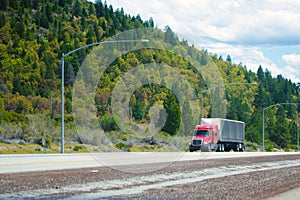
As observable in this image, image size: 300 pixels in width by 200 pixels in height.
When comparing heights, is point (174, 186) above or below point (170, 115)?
below

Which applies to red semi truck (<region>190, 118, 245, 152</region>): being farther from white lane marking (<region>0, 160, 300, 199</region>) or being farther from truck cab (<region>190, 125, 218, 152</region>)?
white lane marking (<region>0, 160, 300, 199</region>)

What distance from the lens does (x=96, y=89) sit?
122 ft

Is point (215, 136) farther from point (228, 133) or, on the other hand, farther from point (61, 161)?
point (61, 161)

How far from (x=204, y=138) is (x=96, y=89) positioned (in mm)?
16205

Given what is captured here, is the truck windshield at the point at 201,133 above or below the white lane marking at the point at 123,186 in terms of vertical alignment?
above

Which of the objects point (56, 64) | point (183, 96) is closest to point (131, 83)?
point (183, 96)

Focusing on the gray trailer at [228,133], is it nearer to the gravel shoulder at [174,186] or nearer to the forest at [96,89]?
the forest at [96,89]

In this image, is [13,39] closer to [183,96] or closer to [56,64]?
[56,64]

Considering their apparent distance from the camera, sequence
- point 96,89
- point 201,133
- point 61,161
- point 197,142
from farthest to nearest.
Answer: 1. point 201,133
2. point 197,142
3. point 96,89
4. point 61,161

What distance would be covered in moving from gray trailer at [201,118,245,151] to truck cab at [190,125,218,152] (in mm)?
859

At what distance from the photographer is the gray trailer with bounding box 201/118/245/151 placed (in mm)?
52984

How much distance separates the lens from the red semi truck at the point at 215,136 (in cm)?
4990

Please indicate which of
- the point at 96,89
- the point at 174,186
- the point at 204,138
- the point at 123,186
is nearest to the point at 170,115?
the point at 96,89

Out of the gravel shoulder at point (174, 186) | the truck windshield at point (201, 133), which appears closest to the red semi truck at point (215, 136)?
the truck windshield at point (201, 133)
